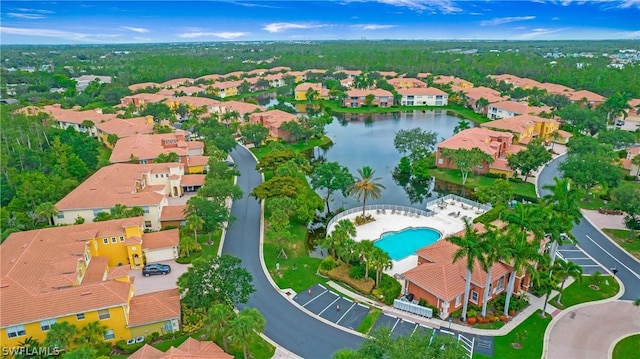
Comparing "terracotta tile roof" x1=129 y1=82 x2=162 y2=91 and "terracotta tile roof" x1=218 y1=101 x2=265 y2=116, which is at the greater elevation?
"terracotta tile roof" x1=129 y1=82 x2=162 y2=91

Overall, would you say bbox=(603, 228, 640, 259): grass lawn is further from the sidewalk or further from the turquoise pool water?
the turquoise pool water

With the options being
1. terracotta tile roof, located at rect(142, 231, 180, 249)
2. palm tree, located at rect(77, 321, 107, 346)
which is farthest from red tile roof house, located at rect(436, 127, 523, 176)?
palm tree, located at rect(77, 321, 107, 346)

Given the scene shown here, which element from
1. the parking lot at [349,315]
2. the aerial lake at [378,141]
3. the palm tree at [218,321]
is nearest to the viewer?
the palm tree at [218,321]

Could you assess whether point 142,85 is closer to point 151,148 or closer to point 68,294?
point 151,148

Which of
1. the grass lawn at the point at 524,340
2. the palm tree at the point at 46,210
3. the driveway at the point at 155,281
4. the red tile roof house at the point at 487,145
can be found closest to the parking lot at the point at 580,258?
the grass lawn at the point at 524,340

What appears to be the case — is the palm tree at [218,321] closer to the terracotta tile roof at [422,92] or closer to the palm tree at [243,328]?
the palm tree at [243,328]

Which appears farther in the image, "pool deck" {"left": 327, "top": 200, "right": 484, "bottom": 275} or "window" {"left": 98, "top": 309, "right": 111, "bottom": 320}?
"pool deck" {"left": 327, "top": 200, "right": 484, "bottom": 275}
